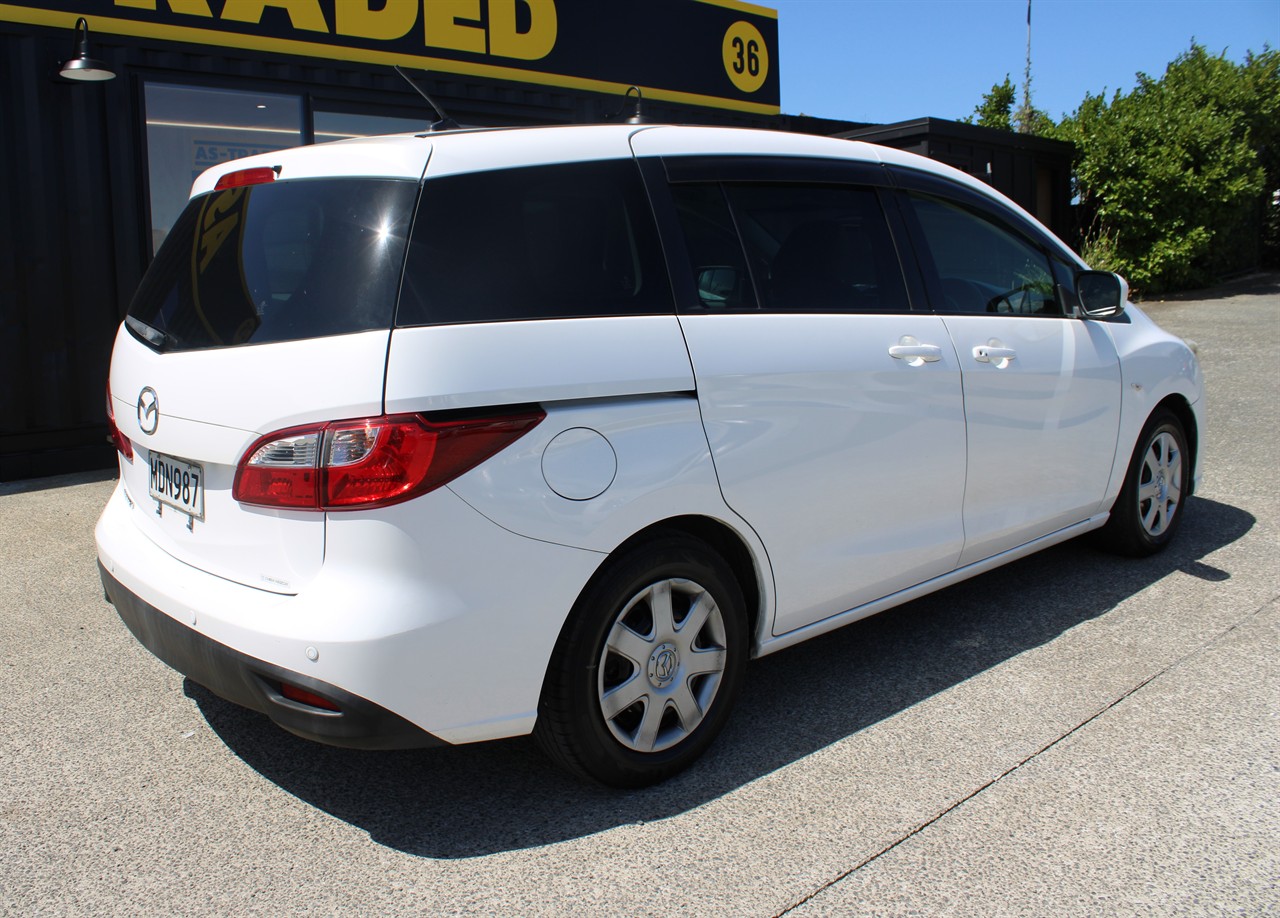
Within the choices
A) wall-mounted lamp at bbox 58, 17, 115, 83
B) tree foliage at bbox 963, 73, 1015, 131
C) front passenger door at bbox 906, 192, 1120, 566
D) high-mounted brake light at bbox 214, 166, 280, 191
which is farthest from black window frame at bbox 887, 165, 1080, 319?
tree foliage at bbox 963, 73, 1015, 131

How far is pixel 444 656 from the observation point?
8.11 ft

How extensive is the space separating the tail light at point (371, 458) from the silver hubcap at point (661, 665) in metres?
0.65

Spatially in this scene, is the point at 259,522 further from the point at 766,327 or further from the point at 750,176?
the point at 750,176

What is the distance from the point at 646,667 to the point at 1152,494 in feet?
10.2

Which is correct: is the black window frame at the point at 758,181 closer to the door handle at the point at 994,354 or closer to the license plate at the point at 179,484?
the door handle at the point at 994,354

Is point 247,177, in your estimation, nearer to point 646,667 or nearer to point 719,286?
point 719,286

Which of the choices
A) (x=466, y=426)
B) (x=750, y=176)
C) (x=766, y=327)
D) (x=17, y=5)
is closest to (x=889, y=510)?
(x=766, y=327)

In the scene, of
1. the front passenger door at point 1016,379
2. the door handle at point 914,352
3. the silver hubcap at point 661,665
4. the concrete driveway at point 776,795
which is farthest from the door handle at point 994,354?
the silver hubcap at point 661,665

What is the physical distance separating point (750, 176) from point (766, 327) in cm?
53

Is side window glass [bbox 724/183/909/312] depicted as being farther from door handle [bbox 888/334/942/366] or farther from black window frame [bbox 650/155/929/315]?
door handle [bbox 888/334/942/366]

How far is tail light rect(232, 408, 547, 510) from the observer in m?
2.40

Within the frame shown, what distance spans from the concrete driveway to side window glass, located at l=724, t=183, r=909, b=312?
1334 millimetres

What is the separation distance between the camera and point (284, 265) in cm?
269

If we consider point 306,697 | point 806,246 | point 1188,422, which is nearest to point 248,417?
point 306,697
